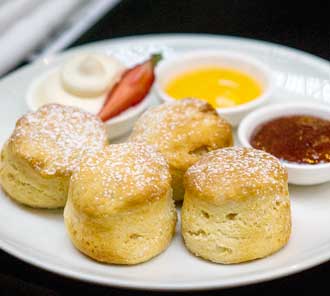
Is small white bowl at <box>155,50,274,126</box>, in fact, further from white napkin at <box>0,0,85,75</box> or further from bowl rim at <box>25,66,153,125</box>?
white napkin at <box>0,0,85,75</box>

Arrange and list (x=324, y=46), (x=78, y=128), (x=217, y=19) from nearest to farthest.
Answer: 1. (x=78, y=128)
2. (x=324, y=46)
3. (x=217, y=19)

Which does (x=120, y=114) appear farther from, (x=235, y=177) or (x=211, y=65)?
(x=235, y=177)

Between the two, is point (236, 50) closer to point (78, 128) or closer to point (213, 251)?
point (78, 128)

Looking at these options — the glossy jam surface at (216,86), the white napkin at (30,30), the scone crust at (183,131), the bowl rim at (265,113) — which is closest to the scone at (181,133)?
the scone crust at (183,131)

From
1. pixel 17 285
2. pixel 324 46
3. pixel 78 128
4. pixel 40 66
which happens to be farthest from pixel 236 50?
pixel 17 285

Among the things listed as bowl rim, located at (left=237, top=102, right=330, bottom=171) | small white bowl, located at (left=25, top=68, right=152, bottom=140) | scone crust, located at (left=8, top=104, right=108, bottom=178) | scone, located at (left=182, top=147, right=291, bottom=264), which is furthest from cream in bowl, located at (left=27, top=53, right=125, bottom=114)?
scone, located at (left=182, top=147, right=291, bottom=264)

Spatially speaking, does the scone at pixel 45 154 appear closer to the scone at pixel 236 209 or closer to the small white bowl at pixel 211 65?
the scone at pixel 236 209
